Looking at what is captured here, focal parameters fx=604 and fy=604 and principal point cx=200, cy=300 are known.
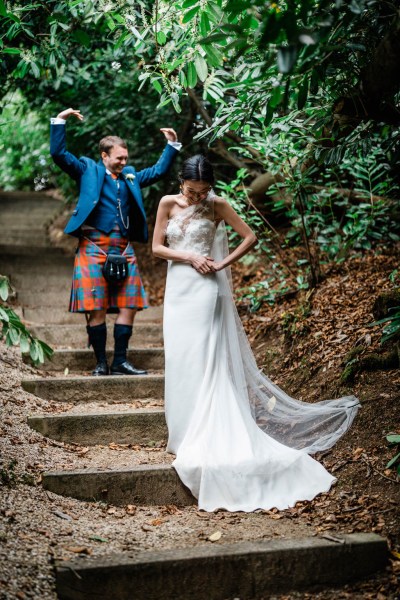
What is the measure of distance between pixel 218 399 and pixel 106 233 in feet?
6.10

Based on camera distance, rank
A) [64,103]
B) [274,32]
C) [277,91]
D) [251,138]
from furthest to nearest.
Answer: [64,103], [251,138], [277,91], [274,32]

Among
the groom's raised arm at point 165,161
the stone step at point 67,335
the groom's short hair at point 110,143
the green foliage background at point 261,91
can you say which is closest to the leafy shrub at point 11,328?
the green foliage background at point 261,91

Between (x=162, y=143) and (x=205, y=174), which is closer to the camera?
(x=205, y=174)

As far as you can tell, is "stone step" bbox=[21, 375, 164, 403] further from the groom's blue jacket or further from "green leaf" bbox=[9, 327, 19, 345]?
"green leaf" bbox=[9, 327, 19, 345]

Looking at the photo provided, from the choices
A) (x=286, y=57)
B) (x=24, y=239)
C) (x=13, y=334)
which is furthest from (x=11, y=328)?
(x=24, y=239)

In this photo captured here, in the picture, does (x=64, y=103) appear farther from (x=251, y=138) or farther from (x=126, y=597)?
(x=126, y=597)

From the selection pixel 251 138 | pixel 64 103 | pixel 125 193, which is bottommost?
pixel 125 193

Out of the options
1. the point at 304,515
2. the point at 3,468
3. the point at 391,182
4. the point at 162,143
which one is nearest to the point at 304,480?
the point at 304,515

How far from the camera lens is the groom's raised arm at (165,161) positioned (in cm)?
490

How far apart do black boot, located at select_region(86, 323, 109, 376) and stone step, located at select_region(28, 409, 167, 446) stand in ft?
2.69

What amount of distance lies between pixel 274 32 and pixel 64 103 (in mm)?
6030

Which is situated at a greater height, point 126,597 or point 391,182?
point 391,182

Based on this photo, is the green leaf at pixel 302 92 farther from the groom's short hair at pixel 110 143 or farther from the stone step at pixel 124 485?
the groom's short hair at pixel 110 143

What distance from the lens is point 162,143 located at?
764 centimetres
